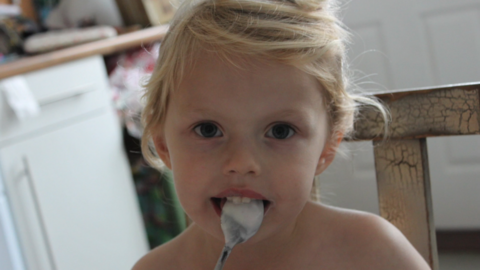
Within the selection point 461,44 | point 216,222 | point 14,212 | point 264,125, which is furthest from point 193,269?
point 461,44

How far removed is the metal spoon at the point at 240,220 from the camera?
659mm

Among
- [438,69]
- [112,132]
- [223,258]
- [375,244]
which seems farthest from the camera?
[438,69]

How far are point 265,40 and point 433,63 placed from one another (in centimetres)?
172

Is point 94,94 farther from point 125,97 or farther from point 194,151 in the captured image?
point 194,151

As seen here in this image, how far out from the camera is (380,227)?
0.83m

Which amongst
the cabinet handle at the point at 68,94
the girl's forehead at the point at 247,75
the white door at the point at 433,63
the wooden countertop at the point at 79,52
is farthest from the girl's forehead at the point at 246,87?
the white door at the point at 433,63

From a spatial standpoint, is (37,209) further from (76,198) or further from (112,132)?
(112,132)

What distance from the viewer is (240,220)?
0.67m

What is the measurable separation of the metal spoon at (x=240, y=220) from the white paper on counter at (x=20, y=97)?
1.09 metres

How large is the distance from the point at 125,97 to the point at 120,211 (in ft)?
1.45

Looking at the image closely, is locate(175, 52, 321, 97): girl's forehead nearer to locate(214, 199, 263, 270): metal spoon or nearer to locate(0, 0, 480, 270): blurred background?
locate(214, 199, 263, 270): metal spoon

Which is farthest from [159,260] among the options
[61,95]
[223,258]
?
[61,95]

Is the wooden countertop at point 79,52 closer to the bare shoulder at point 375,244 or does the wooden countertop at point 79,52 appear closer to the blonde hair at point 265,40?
the blonde hair at point 265,40

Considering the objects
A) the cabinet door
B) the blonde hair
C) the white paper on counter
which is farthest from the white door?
the blonde hair
